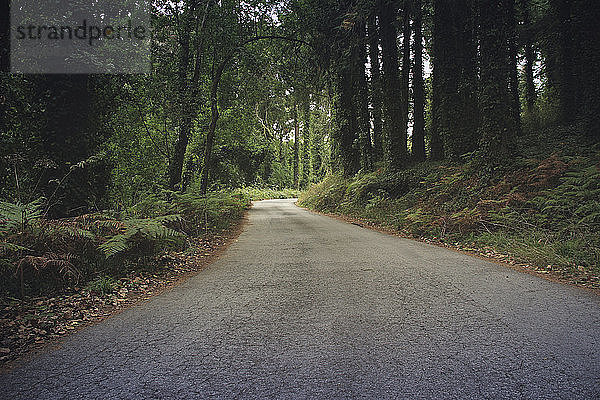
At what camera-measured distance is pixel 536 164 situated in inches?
410

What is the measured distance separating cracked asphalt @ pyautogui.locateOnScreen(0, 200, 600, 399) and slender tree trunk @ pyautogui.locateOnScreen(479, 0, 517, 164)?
262 inches

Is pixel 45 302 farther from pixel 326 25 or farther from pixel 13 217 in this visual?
pixel 326 25

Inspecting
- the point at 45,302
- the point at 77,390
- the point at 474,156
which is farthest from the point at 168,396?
the point at 474,156

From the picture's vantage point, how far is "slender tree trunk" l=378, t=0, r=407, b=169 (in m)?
15.8

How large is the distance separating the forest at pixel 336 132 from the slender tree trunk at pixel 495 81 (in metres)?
0.04

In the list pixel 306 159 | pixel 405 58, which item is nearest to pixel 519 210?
pixel 405 58

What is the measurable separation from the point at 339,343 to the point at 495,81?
1031 cm

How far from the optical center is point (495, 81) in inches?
424

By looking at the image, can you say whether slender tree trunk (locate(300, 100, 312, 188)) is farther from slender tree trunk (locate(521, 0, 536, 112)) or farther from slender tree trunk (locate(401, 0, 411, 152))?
slender tree trunk (locate(521, 0, 536, 112))

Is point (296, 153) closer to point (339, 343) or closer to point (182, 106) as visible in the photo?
point (182, 106)

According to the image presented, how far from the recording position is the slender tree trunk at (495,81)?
422 inches

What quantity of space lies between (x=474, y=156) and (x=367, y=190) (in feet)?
19.8

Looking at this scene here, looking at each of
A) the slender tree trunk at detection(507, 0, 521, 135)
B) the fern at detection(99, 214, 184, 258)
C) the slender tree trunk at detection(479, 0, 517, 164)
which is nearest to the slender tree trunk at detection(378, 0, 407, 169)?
the slender tree trunk at detection(507, 0, 521, 135)

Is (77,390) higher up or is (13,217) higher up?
(13,217)
